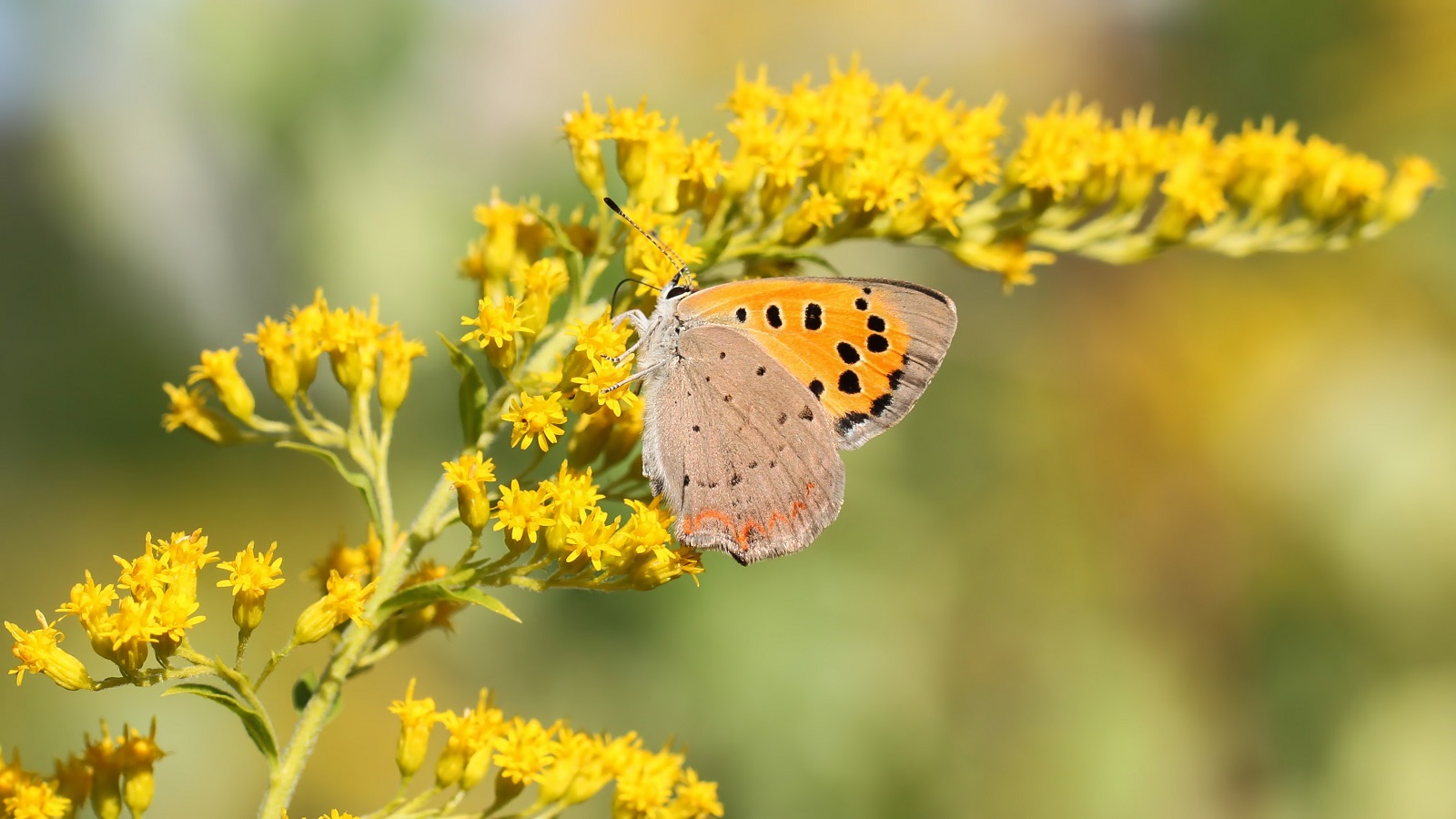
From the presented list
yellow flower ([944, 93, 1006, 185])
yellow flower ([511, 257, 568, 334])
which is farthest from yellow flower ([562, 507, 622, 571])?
yellow flower ([944, 93, 1006, 185])

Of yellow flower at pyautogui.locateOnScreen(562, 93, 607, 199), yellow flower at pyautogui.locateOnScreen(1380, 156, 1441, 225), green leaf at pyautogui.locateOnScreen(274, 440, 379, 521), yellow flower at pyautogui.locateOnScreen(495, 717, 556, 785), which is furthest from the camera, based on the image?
yellow flower at pyautogui.locateOnScreen(1380, 156, 1441, 225)

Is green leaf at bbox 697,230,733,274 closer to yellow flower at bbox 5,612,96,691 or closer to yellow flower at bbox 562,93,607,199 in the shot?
yellow flower at bbox 562,93,607,199

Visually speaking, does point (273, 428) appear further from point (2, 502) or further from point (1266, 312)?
point (1266, 312)

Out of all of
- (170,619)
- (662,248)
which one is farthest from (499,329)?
(170,619)

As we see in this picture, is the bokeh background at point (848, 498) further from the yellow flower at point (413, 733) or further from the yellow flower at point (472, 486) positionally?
the yellow flower at point (472, 486)

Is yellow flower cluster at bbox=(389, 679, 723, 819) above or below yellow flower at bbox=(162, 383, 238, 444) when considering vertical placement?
below

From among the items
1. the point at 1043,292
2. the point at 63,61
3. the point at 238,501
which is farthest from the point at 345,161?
the point at 1043,292
